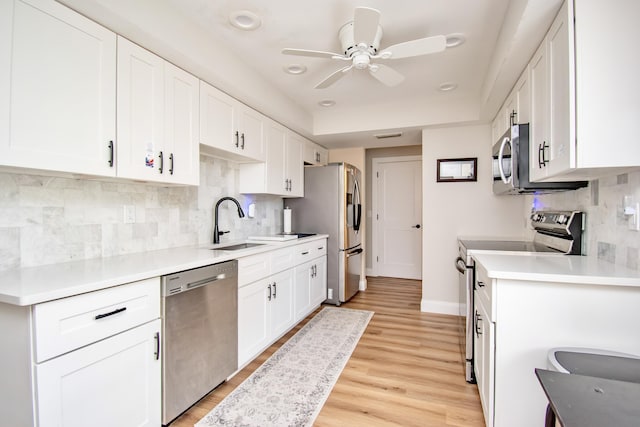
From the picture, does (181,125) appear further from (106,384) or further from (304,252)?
(304,252)

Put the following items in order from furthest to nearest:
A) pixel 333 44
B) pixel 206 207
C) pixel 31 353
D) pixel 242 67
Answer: pixel 206 207 → pixel 242 67 → pixel 333 44 → pixel 31 353

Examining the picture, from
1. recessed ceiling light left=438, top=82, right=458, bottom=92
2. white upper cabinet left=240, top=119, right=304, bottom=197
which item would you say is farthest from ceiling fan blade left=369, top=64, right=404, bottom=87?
white upper cabinet left=240, top=119, right=304, bottom=197

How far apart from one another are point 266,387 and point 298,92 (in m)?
2.68

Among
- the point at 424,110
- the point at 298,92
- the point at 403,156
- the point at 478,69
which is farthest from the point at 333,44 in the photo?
the point at 403,156

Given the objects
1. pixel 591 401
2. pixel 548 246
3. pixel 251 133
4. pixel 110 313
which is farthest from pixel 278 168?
pixel 591 401

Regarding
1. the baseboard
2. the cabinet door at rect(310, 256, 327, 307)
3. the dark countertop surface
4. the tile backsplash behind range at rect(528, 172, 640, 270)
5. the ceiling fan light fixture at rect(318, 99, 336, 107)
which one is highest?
the ceiling fan light fixture at rect(318, 99, 336, 107)

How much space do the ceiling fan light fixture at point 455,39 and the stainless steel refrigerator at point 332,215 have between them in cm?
186

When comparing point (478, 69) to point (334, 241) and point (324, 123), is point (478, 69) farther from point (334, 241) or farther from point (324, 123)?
point (334, 241)

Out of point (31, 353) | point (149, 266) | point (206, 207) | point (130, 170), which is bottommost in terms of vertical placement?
point (31, 353)

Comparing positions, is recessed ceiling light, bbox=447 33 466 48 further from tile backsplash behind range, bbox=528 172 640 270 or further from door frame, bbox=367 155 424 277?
door frame, bbox=367 155 424 277

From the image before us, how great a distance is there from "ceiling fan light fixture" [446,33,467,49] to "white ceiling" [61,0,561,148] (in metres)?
0.03

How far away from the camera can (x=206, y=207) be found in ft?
8.98

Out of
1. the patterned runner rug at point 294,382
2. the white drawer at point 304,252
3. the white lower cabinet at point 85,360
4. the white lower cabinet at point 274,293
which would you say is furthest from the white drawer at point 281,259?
the white lower cabinet at point 85,360

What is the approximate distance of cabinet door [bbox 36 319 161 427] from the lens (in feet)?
3.80
